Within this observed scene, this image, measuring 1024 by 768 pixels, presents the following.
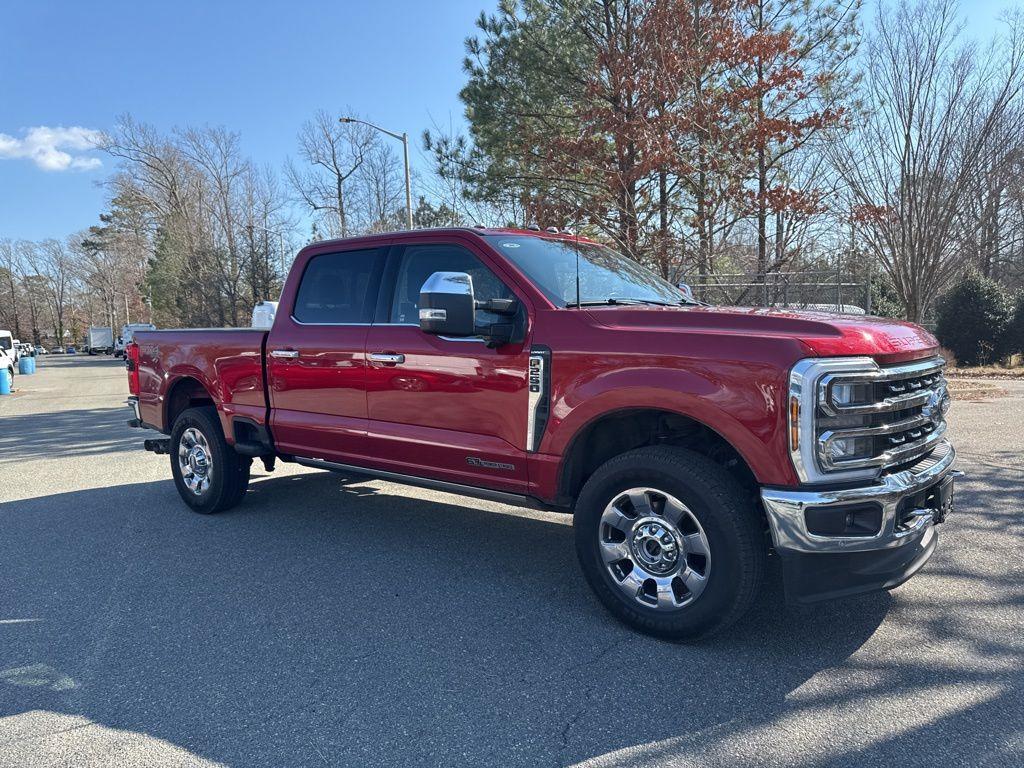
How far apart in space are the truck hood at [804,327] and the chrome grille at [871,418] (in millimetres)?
104

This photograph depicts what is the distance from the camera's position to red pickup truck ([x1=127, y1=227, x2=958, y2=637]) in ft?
9.95

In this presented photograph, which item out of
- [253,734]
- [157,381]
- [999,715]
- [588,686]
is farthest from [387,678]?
[157,381]

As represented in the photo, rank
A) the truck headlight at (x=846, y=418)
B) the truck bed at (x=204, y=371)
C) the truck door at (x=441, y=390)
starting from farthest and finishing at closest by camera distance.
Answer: the truck bed at (x=204, y=371)
the truck door at (x=441, y=390)
the truck headlight at (x=846, y=418)

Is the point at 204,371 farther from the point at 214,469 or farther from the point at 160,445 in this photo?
the point at 160,445

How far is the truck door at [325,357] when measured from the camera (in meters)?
4.83

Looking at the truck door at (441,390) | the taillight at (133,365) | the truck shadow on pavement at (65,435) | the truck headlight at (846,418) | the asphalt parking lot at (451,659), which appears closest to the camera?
the asphalt parking lot at (451,659)

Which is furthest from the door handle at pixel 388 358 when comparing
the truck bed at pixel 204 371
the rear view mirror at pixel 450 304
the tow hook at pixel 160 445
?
the tow hook at pixel 160 445

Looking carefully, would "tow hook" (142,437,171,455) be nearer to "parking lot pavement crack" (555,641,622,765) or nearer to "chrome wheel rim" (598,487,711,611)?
"chrome wheel rim" (598,487,711,611)

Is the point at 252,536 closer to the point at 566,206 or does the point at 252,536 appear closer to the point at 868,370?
the point at 868,370

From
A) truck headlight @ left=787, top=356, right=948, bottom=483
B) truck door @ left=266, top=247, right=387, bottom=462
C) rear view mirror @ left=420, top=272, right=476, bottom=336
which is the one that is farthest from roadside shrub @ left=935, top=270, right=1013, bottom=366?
rear view mirror @ left=420, top=272, right=476, bottom=336

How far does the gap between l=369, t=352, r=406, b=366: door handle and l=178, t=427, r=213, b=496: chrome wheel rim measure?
212 centimetres

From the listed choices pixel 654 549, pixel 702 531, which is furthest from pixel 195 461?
pixel 702 531

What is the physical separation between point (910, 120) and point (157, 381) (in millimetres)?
14758

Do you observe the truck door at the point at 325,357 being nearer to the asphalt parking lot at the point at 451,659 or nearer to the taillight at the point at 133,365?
the asphalt parking lot at the point at 451,659
